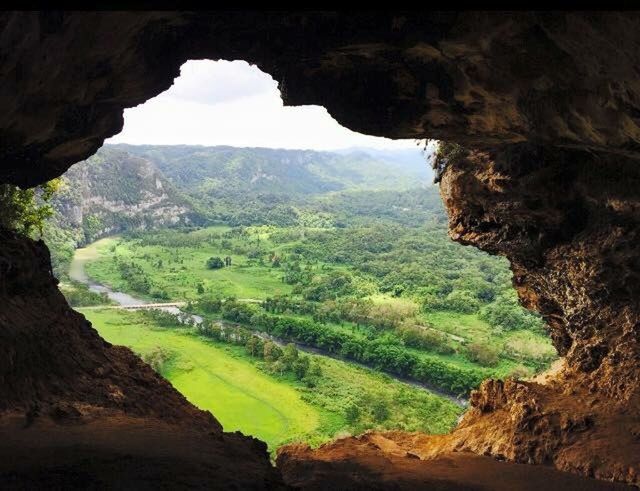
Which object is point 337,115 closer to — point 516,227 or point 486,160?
point 486,160

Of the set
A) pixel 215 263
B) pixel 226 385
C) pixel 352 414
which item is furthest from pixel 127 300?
pixel 352 414

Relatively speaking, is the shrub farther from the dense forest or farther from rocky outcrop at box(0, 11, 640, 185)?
rocky outcrop at box(0, 11, 640, 185)

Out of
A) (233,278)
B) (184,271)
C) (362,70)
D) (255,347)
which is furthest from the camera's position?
(184,271)

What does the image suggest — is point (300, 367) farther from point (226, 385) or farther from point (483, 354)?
point (483, 354)

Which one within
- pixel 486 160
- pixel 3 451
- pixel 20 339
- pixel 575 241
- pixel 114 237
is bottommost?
pixel 114 237

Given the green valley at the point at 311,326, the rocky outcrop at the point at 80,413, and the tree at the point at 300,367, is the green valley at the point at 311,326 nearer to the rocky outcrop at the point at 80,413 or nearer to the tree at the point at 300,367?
the tree at the point at 300,367

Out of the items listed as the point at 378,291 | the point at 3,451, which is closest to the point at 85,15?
the point at 3,451
